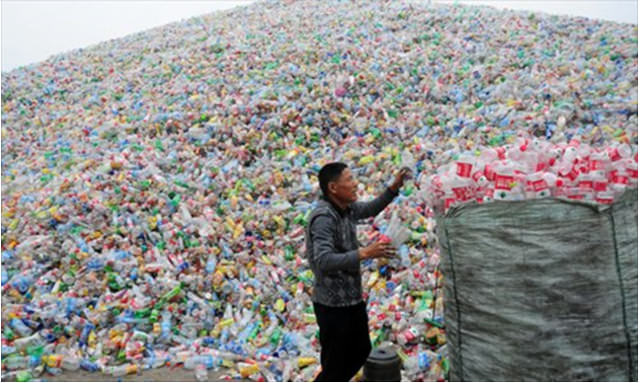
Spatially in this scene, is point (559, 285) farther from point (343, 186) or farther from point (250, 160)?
point (250, 160)

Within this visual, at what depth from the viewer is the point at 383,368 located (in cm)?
388

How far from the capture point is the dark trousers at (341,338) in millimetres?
3178

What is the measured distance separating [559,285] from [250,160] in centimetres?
602

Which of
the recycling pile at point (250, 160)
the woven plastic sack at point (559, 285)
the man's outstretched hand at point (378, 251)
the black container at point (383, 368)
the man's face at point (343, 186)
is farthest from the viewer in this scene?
the recycling pile at point (250, 160)

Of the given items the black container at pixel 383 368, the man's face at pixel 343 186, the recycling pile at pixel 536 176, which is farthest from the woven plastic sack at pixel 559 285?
the black container at pixel 383 368

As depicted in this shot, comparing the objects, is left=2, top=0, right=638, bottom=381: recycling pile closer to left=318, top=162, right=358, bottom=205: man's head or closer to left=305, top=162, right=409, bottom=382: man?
left=305, top=162, right=409, bottom=382: man

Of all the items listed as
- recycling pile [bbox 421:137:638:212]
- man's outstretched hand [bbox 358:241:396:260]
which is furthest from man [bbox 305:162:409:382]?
recycling pile [bbox 421:137:638:212]

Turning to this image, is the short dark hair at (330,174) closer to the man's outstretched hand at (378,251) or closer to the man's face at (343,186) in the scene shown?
the man's face at (343,186)

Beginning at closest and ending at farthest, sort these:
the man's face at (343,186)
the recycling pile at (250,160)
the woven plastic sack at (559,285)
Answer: the woven plastic sack at (559,285) → the man's face at (343,186) → the recycling pile at (250,160)

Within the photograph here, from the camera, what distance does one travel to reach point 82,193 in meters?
6.99

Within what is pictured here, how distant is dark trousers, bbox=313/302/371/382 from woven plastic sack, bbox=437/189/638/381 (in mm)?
808

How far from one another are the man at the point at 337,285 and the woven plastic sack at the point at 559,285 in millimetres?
766

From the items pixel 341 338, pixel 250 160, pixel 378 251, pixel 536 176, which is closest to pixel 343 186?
pixel 378 251

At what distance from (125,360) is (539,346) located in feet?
11.8
